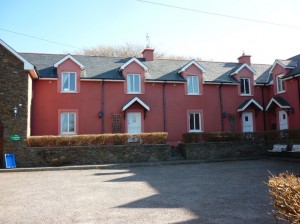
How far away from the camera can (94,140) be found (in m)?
18.2

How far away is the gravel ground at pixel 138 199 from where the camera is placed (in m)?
6.71

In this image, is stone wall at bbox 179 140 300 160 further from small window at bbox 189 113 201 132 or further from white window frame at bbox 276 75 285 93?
white window frame at bbox 276 75 285 93

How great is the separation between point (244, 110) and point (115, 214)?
2008 cm

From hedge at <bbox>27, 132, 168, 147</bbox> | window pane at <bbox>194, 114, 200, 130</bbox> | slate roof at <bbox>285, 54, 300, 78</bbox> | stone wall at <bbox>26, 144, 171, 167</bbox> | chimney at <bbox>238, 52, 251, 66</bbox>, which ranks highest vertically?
chimney at <bbox>238, 52, 251, 66</bbox>

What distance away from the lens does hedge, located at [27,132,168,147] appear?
17.4 metres

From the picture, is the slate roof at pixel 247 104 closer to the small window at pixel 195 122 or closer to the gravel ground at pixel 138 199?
the small window at pixel 195 122

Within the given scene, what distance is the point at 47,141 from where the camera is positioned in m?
17.4

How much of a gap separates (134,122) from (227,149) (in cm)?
726

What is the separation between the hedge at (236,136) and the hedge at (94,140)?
89.8 inches

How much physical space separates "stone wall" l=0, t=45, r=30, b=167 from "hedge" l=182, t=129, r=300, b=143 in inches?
414

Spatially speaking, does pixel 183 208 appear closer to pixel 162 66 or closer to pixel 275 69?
pixel 162 66

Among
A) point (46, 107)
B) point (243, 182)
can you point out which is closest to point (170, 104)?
point (46, 107)

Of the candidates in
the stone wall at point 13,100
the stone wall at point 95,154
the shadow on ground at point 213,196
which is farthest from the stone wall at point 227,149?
the stone wall at point 13,100

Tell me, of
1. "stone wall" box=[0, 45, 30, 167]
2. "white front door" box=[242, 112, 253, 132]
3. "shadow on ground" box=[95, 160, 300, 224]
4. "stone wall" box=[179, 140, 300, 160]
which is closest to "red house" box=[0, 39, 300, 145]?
"white front door" box=[242, 112, 253, 132]
